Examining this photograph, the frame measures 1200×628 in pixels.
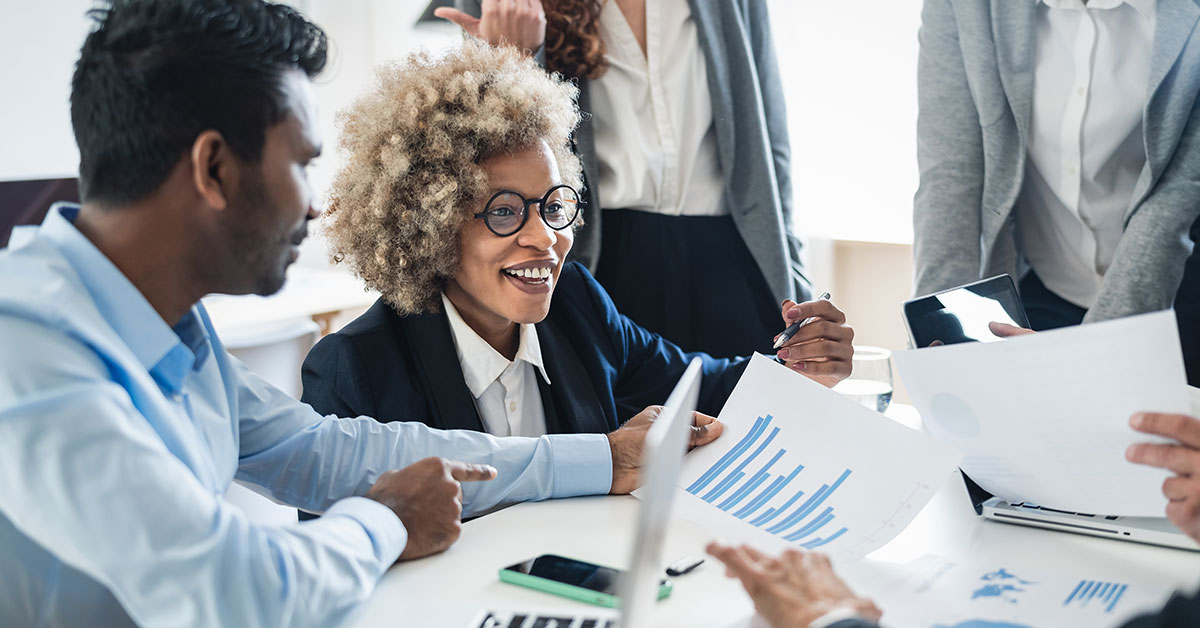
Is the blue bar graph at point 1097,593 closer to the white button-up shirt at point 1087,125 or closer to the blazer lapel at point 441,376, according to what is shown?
the blazer lapel at point 441,376

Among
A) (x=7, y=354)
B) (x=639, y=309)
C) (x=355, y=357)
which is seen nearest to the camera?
(x=7, y=354)

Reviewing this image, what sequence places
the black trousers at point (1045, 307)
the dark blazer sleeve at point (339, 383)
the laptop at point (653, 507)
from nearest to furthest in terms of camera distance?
1. the laptop at point (653, 507)
2. the dark blazer sleeve at point (339, 383)
3. the black trousers at point (1045, 307)

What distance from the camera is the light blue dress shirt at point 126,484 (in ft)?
2.61

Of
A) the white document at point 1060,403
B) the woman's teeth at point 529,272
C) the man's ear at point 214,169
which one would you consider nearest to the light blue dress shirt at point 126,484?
the man's ear at point 214,169

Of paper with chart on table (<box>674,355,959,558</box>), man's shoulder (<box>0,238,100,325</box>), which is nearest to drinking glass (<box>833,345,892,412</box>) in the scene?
paper with chart on table (<box>674,355,959,558</box>)

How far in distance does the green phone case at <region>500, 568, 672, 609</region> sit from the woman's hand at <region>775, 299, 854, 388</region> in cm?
67

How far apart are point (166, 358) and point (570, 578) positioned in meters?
0.47

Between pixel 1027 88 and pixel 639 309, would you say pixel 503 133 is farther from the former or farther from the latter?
pixel 1027 88

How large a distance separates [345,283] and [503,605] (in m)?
2.71

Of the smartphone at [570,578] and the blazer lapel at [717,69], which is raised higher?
the blazer lapel at [717,69]

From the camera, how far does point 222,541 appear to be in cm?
85

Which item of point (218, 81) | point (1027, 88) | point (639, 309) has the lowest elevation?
point (639, 309)

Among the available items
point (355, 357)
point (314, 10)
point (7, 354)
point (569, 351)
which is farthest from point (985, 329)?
point (314, 10)

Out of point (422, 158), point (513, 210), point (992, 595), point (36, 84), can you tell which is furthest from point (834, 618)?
point (36, 84)
